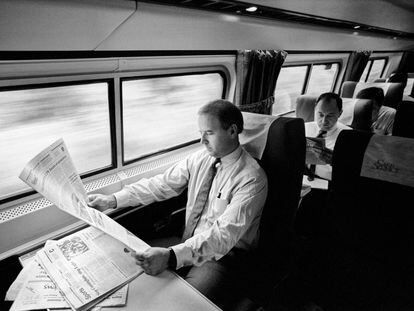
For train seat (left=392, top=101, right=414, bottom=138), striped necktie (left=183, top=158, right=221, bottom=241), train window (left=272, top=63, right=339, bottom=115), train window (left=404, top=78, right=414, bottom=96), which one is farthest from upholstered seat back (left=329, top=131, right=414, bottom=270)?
train window (left=404, top=78, right=414, bottom=96)

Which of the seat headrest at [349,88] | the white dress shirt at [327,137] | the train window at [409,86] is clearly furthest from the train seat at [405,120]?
the train window at [409,86]

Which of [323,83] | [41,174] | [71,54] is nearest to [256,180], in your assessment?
[41,174]

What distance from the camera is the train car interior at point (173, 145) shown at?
4.79ft

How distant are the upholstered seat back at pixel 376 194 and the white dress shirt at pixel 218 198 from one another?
1.65 feet

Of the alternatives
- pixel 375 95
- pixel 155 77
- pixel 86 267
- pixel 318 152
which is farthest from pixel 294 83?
pixel 86 267

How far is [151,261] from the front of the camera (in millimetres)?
1251

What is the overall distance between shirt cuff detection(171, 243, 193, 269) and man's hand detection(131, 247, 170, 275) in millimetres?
93

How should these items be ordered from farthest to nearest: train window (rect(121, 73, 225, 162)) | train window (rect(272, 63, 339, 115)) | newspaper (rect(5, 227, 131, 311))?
train window (rect(272, 63, 339, 115)), train window (rect(121, 73, 225, 162)), newspaper (rect(5, 227, 131, 311))

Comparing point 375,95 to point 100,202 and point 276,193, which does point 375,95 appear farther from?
point 100,202

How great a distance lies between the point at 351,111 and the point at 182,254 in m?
3.34

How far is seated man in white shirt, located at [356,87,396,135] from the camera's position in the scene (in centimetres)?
378

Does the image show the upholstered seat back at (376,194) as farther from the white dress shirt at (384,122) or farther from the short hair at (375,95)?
the white dress shirt at (384,122)

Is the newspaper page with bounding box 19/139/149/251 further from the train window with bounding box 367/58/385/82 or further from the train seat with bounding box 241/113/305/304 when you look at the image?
the train window with bounding box 367/58/385/82

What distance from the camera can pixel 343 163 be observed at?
1685 mm
